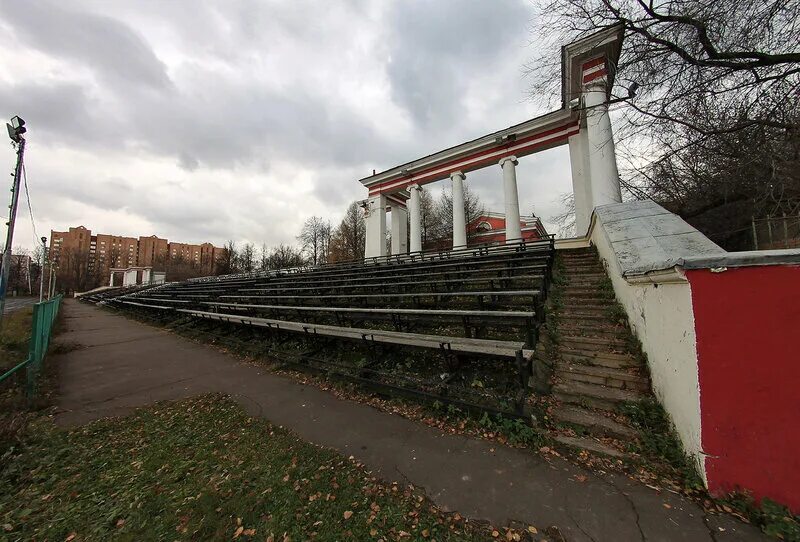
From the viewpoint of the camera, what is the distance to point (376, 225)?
73.4ft

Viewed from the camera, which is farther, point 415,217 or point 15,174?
point 415,217

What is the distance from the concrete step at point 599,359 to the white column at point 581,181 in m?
11.5

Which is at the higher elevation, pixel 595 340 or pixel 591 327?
pixel 591 327

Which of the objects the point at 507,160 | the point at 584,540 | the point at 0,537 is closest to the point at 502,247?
the point at 507,160

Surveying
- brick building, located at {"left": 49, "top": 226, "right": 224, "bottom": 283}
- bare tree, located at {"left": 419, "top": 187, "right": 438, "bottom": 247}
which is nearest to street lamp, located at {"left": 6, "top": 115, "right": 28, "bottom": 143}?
bare tree, located at {"left": 419, "top": 187, "right": 438, "bottom": 247}

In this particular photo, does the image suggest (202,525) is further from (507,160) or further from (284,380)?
(507,160)

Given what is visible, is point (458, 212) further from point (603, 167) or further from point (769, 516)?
point (769, 516)

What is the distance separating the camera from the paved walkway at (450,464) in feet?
6.61

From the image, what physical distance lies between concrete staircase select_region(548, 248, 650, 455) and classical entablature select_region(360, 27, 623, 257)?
496 centimetres

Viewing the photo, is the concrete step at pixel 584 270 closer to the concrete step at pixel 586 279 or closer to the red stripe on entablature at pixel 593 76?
the concrete step at pixel 586 279

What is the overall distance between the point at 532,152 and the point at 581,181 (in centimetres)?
349

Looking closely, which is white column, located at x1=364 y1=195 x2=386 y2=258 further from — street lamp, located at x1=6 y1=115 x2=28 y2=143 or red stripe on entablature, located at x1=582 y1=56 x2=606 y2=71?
street lamp, located at x1=6 y1=115 x2=28 y2=143

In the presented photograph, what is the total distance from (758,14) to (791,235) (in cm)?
794

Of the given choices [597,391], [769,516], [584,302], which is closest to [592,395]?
[597,391]
